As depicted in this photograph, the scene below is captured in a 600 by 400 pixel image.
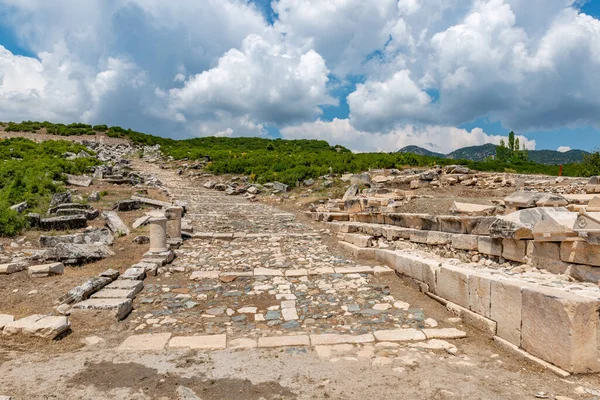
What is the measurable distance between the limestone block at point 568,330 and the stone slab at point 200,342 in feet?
11.7

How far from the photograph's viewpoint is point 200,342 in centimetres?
455

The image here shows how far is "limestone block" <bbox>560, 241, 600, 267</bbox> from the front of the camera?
4.45 meters

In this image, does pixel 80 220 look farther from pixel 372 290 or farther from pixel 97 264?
pixel 372 290

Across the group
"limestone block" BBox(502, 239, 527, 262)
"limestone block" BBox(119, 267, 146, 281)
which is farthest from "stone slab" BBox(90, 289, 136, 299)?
"limestone block" BBox(502, 239, 527, 262)

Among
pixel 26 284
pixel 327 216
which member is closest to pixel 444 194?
pixel 327 216

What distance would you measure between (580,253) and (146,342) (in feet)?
18.2

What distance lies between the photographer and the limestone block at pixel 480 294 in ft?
15.4

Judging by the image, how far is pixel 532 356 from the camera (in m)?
3.94

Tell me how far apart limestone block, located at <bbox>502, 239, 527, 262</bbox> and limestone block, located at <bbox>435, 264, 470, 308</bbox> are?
923 millimetres

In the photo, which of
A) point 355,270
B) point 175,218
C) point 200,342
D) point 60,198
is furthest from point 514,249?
point 60,198

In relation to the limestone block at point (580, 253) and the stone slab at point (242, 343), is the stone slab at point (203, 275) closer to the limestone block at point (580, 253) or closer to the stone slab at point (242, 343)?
the stone slab at point (242, 343)

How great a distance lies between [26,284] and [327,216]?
9331mm

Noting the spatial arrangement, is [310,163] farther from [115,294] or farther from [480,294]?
[480,294]

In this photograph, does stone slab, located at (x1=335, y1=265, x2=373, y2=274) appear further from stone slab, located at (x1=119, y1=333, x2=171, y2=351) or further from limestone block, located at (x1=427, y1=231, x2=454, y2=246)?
stone slab, located at (x1=119, y1=333, x2=171, y2=351)
